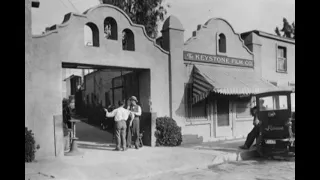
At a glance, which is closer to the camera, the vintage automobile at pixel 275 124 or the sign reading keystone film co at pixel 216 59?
the vintage automobile at pixel 275 124

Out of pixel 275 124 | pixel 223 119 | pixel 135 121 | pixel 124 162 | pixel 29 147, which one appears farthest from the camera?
pixel 223 119

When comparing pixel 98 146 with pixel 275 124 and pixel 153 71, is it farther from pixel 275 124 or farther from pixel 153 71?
pixel 275 124

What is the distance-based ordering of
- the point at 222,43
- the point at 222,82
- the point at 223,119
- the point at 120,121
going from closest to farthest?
the point at 120,121 < the point at 222,82 < the point at 223,119 < the point at 222,43

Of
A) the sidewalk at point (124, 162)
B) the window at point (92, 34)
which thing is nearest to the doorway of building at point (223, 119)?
the sidewalk at point (124, 162)

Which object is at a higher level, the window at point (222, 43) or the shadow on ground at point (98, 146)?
the window at point (222, 43)

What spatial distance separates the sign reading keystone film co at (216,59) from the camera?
1172 cm

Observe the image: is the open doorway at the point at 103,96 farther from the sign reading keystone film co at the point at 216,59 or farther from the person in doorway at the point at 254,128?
the person in doorway at the point at 254,128

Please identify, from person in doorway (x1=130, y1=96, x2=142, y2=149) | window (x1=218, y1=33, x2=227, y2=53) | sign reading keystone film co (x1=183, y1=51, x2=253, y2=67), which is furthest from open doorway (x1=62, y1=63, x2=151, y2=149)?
window (x1=218, y1=33, x2=227, y2=53)

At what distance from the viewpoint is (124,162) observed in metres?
7.66

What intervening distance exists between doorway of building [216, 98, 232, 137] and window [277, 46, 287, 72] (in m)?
4.39

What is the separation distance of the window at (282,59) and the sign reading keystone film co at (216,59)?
2.21 m

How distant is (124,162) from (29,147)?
8.48 feet

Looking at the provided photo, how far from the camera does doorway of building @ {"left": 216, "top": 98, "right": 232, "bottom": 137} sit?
1266 cm

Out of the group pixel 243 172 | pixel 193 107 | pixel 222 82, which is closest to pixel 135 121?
pixel 193 107
